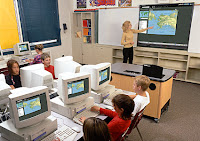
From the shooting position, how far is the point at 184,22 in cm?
479

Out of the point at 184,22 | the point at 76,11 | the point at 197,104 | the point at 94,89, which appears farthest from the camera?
the point at 76,11

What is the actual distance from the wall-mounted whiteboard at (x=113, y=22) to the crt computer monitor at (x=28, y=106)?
4.43 m

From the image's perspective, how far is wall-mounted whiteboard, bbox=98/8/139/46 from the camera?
18.2 ft

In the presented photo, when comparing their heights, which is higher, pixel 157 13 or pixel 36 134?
pixel 157 13

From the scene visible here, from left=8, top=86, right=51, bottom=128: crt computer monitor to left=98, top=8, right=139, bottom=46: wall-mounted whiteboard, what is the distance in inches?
174

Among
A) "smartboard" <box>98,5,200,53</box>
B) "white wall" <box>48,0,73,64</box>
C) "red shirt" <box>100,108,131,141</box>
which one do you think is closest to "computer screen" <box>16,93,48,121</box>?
"red shirt" <box>100,108,131,141</box>

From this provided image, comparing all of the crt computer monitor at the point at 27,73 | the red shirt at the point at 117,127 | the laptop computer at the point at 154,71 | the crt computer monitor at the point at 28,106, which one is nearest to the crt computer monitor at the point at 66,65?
the crt computer monitor at the point at 27,73

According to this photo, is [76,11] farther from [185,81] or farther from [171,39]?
[185,81]

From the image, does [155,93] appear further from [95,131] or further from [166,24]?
[166,24]

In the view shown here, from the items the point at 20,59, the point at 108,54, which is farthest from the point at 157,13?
the point at 20,59

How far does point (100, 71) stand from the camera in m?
2.38

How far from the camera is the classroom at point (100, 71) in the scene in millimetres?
1742

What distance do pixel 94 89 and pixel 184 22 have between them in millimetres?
3722

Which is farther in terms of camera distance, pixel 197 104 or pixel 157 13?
pixel 157 13
